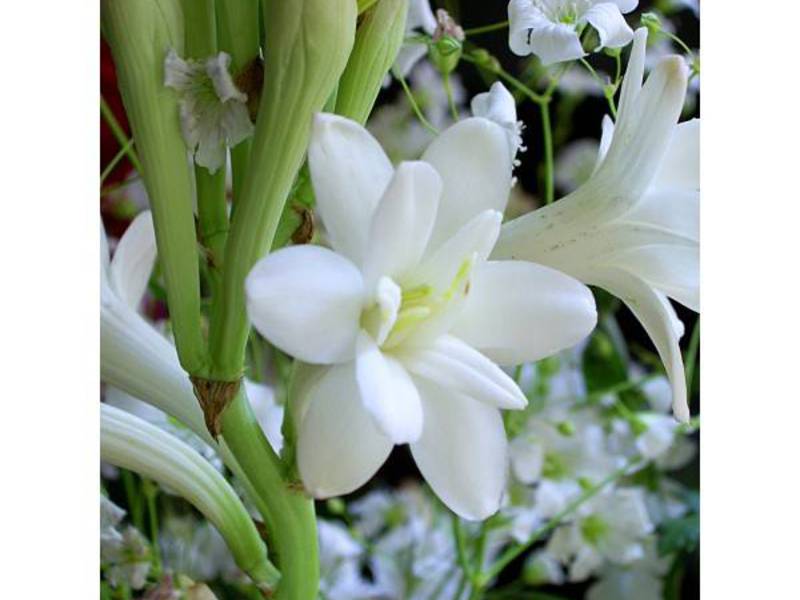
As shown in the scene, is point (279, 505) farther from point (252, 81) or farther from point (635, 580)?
point (635, 580)

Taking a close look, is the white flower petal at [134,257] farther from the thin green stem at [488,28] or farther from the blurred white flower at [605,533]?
the blurred white flower at [605,533]

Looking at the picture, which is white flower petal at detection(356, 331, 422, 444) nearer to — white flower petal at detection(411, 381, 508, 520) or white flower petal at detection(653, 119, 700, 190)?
A: white flower petal at detection(411, 381, 508, 520)

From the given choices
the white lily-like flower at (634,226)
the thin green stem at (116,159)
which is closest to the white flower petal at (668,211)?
the white lily-like flower at (634,226)

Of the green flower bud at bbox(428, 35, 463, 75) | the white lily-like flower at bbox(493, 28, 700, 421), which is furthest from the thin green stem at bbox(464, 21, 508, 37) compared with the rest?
the white lily-like flower at bbox(493, 28, 700, 421)
